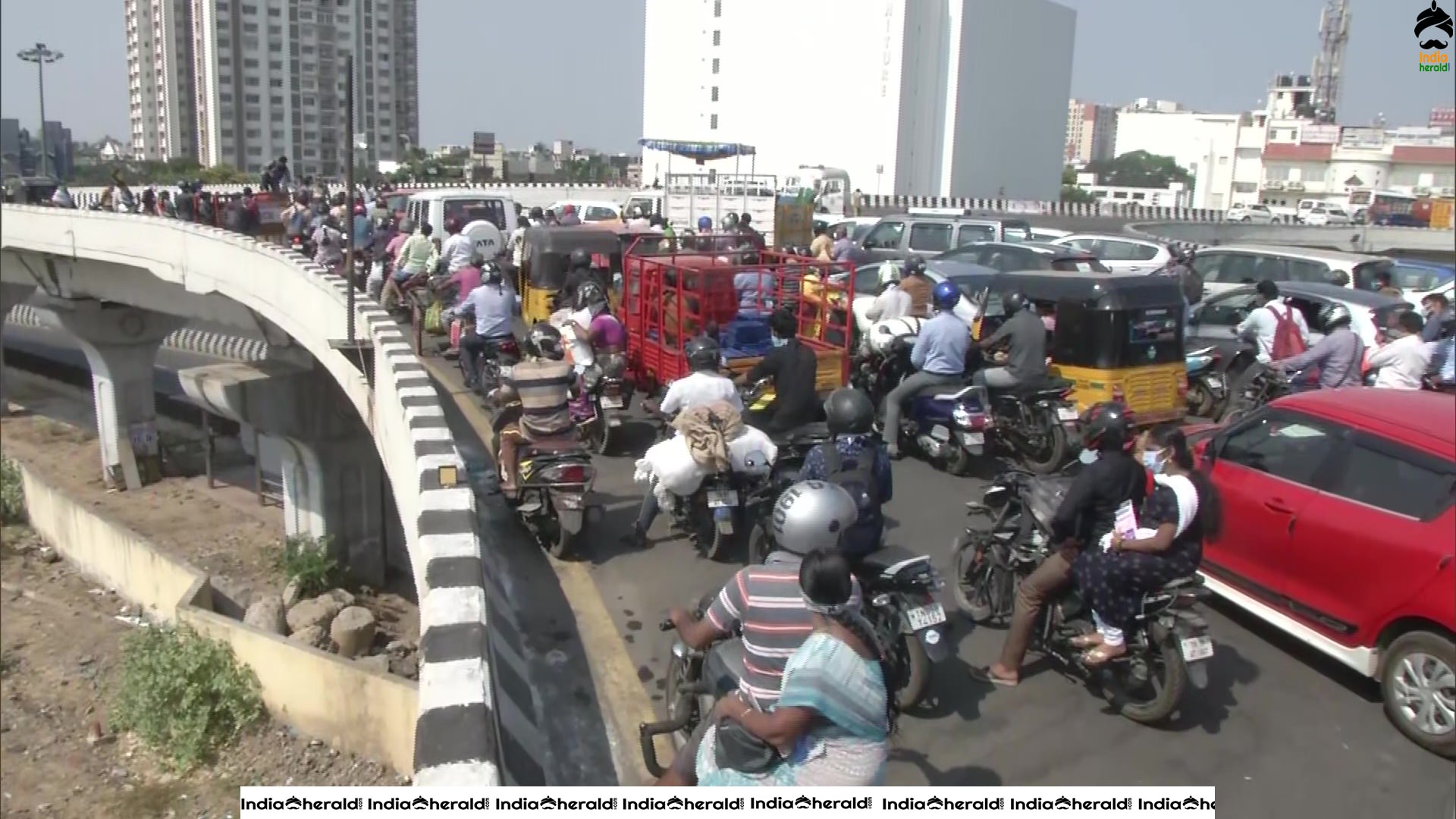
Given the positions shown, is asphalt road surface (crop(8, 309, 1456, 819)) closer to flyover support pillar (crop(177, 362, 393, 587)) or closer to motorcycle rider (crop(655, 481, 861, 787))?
motorcycle rider (crop(655, 481, 861, 787))

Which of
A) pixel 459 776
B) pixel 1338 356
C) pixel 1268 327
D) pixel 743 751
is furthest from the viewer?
pixel 1268 327

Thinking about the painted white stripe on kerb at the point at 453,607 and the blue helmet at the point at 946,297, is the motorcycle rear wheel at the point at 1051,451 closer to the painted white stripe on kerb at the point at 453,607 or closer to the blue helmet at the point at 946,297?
the blue helmet at the point at 946,297

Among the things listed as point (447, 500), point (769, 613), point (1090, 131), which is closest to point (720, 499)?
point (447, 500)

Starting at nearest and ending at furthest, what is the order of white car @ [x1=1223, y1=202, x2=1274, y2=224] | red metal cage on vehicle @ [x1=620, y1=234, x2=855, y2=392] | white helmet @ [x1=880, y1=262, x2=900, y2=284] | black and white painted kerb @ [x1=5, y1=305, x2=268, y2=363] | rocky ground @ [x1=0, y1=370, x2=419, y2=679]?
1. red metal cage on vehicle @ [x1=620, y1=234, x2=855, y2=392]
2. white helmet @ [x1=880, y1=262, x2=900, y2=284]
3. rocky ground @ [x1=0, y1=370, x2=419, y2=679]
4. black and white painted kerb @ [x1=5, y1=305, x2=268, y2=363]
5. white car @ [x1=1223, y1=202, x2=1274, y2=224]

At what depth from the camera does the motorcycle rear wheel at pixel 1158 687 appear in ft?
16.9

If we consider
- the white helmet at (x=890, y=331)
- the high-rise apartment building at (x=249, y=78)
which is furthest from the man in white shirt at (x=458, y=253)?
the high-rise apartment building at (x=249, y=78)

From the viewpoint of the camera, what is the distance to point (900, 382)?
968 cm

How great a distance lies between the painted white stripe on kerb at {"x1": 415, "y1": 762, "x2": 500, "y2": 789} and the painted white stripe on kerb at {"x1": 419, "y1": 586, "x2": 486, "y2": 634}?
1013mm

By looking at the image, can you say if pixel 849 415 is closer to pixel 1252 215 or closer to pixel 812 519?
pixel 812 519

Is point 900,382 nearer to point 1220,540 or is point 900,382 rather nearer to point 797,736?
point 1220,540

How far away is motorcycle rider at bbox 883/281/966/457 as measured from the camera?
9.31 m

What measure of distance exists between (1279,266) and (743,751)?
558 inches

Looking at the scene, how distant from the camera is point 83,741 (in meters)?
14.7

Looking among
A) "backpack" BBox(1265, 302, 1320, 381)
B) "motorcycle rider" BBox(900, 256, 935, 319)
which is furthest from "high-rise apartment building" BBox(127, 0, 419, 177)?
"backpack" BBox(1265, 302, 1320, 381)
